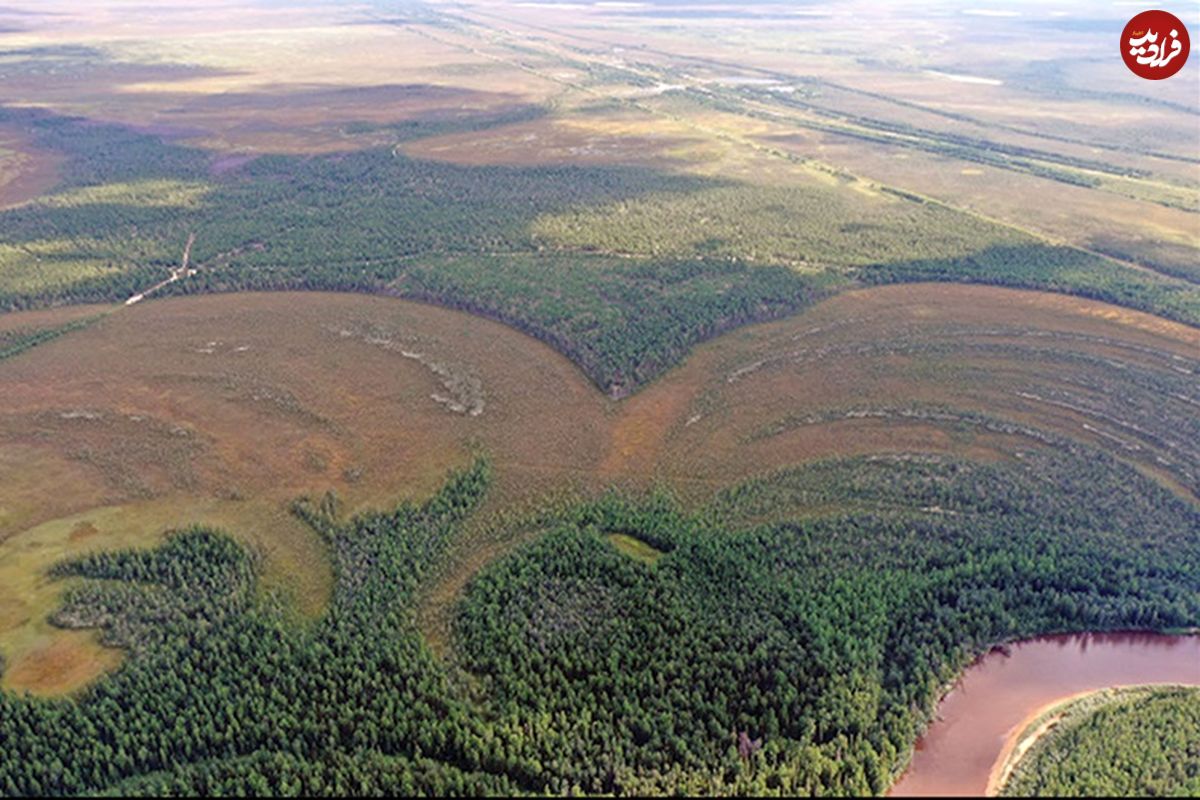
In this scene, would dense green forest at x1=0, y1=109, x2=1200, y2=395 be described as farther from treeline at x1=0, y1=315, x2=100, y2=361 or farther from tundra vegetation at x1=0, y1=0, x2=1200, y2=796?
treeline at x1=0, y1=315, x2=100, y2=361

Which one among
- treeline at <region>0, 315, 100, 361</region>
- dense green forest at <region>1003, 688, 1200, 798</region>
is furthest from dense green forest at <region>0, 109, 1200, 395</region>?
dense green forest at <region>1003, 688, 1200, 798</region>

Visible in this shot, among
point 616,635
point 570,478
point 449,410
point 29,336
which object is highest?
point 29,336

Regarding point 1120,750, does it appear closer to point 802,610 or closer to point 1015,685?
point 1015,685

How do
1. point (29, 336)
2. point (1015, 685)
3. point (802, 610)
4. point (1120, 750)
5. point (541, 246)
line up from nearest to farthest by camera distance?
point (1120, 750), point (1015, 685), point (802, 610), point (29, 336), point (541, 246)

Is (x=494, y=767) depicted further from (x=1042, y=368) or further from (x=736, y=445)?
(x=1042, y=368)

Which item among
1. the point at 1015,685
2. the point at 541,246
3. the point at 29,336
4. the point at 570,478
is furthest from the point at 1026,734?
the point at 29,336

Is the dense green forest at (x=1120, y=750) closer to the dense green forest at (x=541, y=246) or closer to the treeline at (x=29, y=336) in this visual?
the dense green forest at (x=541, y=246)
